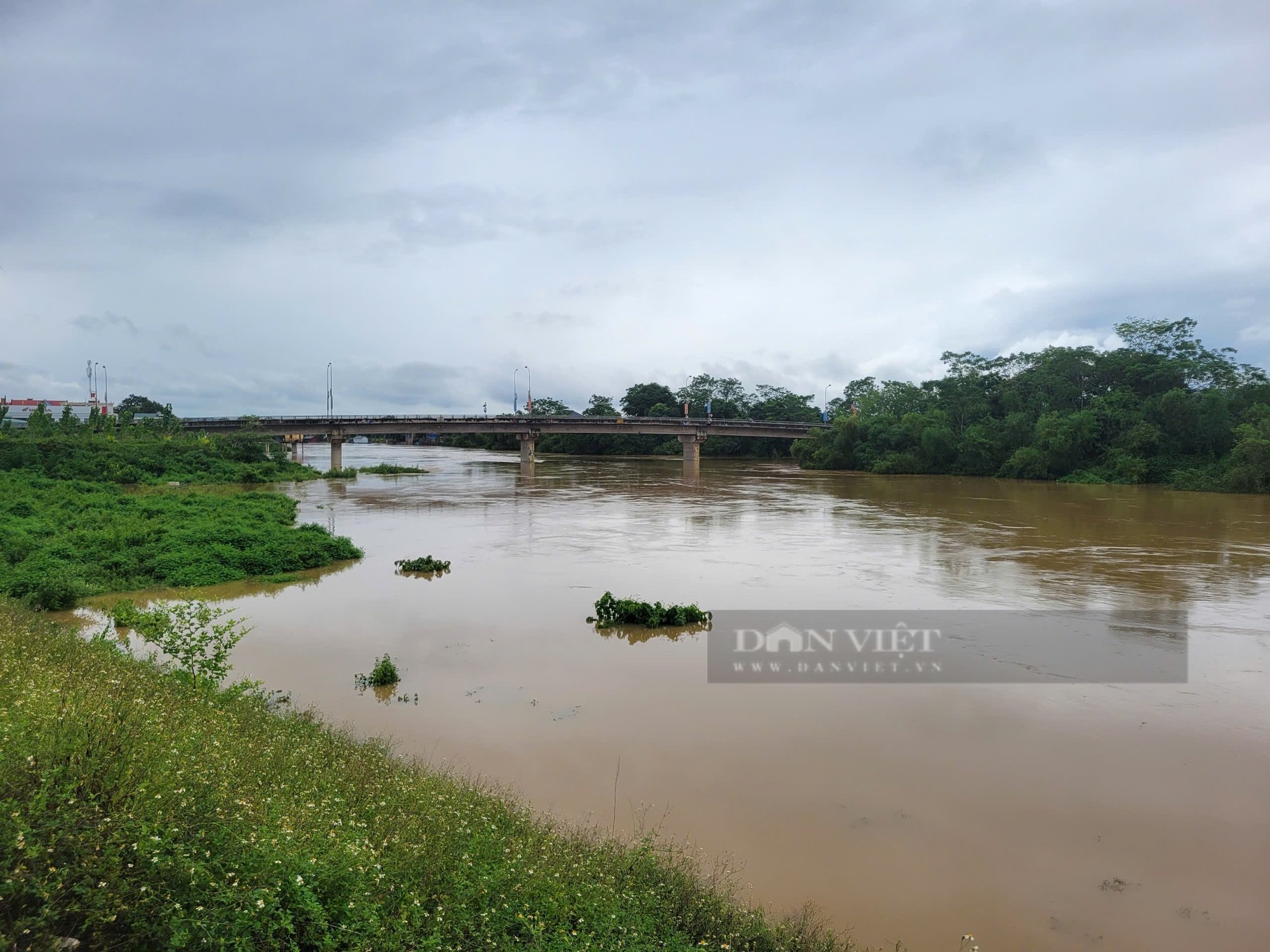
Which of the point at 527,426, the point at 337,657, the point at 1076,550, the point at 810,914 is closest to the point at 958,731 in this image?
the point at 810,914

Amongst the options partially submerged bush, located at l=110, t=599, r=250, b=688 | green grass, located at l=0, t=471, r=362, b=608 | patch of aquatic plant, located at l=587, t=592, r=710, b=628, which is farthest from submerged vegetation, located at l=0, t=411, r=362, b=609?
patch of aquatic plant, located at l=587, t=592, r=710, b=628

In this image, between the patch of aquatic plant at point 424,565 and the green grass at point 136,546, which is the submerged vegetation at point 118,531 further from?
the patch of aquatic plant at point 424,565

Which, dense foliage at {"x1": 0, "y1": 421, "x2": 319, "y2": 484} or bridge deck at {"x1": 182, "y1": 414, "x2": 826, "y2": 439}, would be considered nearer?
dense foliage at {"x1": 0, "y1": 421, "x2": 319, "y2": 484}

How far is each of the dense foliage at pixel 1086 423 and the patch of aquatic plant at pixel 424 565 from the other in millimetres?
52097

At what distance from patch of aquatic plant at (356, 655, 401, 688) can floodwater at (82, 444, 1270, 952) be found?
0.90ft

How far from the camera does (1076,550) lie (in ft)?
87.7

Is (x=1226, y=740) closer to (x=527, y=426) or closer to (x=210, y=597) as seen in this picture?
(x=210, y=597)

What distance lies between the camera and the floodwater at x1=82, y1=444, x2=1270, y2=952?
7121 millimetres

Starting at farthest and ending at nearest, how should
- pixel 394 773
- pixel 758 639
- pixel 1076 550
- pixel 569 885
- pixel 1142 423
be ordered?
pixel 1142 423, pixel 1076 550, pixel 758 639, pixel 394 773, pixel 569 885

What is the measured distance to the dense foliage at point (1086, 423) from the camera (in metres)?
57.2

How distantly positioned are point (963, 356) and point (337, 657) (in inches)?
3020

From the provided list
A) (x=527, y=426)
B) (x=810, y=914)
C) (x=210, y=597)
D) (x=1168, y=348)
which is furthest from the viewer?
(x=527, y=426)

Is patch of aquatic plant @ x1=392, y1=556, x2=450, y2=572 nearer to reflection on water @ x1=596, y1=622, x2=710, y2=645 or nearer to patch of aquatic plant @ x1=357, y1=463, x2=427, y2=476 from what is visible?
reflection on water @ x1=596, y1=622, x2=710, y2=645

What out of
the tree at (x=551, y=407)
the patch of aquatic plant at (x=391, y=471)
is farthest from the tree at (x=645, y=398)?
the patch of aquatic plant at (x=391, y=471)
